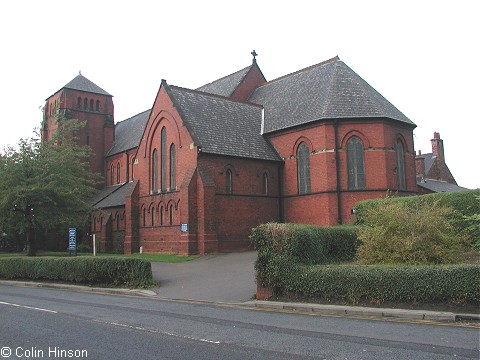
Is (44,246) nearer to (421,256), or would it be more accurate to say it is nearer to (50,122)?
(50,122)

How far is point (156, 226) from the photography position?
3259 centimetres

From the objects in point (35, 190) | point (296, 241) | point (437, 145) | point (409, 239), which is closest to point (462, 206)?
point (409, 239)

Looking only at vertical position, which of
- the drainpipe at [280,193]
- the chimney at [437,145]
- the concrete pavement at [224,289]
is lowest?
the concrete pavement at [224,289]

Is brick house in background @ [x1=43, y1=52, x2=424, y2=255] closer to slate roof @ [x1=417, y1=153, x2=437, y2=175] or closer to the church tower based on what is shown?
the church tower

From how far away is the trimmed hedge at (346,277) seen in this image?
10.9 meters

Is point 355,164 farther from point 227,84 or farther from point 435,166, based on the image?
point 435,166

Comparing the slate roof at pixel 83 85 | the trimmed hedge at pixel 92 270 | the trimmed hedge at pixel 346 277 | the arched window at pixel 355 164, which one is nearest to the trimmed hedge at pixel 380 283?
the trimmed hedge at pixel 346 277

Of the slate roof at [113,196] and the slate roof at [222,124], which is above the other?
the slate roof at [222,124]

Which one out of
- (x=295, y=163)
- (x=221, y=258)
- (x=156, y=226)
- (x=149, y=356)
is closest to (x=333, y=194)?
(x=295, y=163)

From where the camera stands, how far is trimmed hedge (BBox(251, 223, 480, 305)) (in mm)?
10875

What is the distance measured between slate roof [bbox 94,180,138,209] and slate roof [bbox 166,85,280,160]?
11486 millimetres

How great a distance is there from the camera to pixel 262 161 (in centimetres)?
3253

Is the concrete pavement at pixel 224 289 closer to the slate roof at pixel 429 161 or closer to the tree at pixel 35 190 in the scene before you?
the tree at pixel 35 190

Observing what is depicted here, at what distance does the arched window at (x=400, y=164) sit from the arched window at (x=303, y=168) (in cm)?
601
